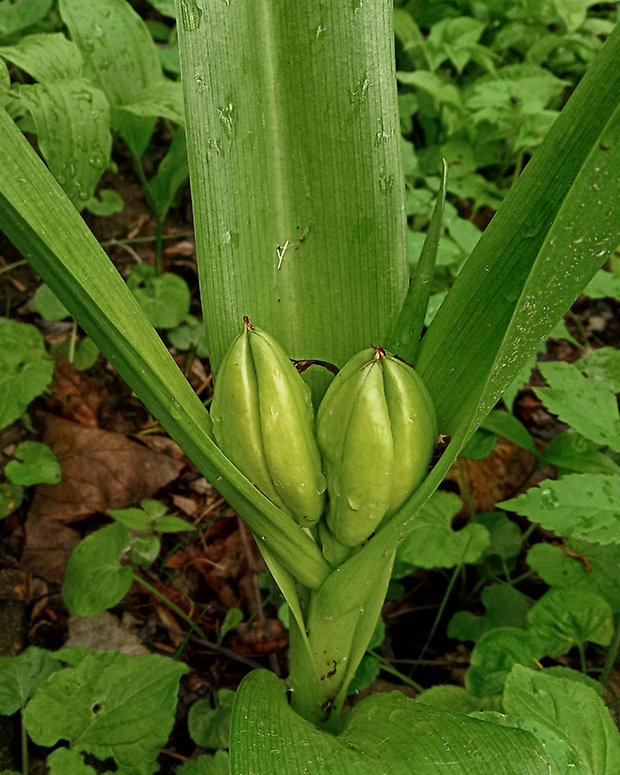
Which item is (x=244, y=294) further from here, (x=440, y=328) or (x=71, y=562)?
(x=71, y=562)

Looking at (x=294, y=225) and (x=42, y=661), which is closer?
(x=294, y=225)

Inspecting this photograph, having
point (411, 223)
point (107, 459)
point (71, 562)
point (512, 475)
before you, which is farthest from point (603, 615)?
point (411, 223)

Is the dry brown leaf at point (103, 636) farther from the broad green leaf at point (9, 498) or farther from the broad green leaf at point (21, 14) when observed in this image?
the broad green leaf at point (21, 14)

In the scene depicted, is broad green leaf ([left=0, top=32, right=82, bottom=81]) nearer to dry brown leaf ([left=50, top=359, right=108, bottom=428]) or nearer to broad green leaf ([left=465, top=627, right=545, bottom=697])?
dry brown leaf ([left=50, top=359, right=108, bottom=428])

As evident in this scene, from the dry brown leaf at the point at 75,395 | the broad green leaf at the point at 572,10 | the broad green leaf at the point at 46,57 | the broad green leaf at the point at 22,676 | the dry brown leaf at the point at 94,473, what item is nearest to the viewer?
the broad green leaf at the point at 22,676

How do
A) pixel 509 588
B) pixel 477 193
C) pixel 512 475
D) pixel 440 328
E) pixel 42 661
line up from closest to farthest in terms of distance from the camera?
pixel 440 328, pixel 42 661, pixel 509 588, pixel 512 475, pixel 477 193

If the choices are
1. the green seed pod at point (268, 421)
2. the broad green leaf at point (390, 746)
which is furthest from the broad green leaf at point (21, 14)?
the broad green leaf at point (390, 746)

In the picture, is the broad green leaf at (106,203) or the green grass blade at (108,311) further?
A: the broad green leaf at (106,203)
